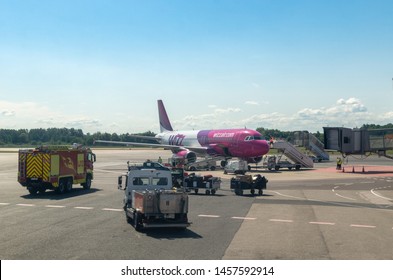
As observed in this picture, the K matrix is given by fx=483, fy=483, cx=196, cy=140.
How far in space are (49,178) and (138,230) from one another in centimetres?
1848

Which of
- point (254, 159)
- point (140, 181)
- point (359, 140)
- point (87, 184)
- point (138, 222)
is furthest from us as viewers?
point (254, 159)

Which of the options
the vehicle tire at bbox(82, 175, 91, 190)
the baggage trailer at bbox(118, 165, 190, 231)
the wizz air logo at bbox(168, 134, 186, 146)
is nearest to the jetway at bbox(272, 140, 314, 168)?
the wizz air logo at bbox(168, 134, 186, 146)

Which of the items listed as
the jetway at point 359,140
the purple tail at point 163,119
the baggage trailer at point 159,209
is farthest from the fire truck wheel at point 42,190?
the purple tail at point 163,119

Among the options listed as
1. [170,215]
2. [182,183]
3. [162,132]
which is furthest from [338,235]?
[162,132]

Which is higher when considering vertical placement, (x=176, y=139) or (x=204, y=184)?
(x=176, y=139)

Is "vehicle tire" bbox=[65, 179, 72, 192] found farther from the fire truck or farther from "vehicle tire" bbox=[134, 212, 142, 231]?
"vehicle tire" bbox=[134, 212, 142, 231]

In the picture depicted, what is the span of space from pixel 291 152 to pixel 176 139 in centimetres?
2373

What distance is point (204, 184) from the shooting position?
125ft

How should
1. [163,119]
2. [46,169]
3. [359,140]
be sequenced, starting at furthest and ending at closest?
[163,119] → [359,140] → [46,169]

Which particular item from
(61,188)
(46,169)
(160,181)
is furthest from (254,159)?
(160,181)

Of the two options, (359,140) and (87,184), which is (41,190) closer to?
(87,184)

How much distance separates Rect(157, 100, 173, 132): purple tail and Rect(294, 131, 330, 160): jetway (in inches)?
1018

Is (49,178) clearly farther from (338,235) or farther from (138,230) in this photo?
(338,235)

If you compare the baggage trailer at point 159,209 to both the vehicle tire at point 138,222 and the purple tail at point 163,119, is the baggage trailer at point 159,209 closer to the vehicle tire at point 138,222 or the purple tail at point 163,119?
the vehicle tire at point 138,222
